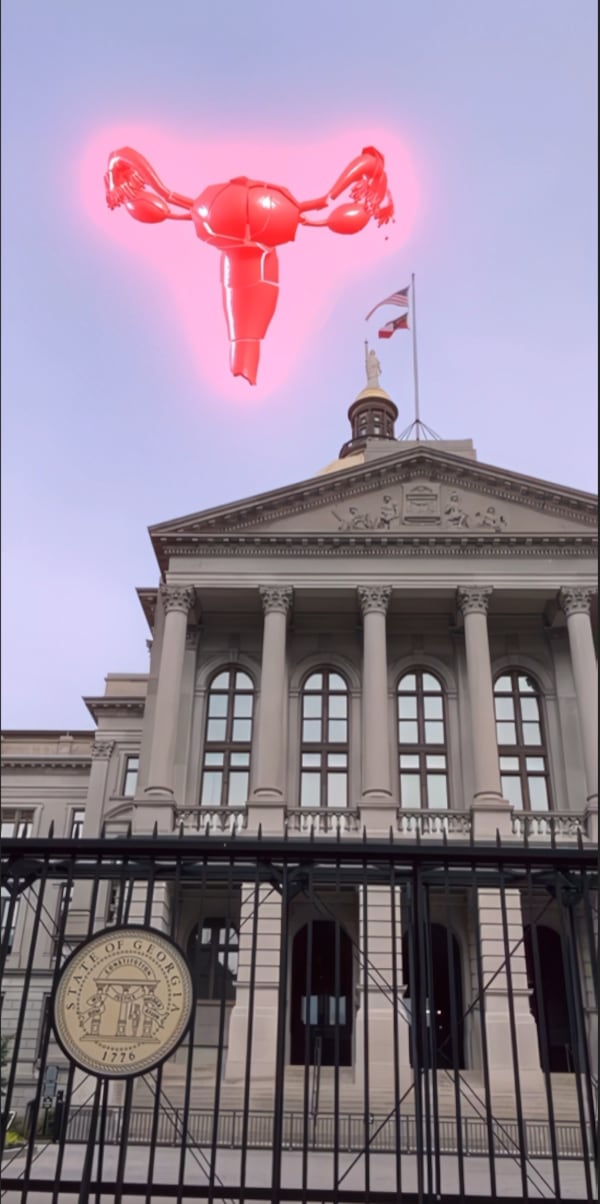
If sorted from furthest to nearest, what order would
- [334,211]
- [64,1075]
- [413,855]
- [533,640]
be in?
1. [533,640]
2. [64,1075]
3. [334,211]
4. [413,855]

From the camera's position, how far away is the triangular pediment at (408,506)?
100ft

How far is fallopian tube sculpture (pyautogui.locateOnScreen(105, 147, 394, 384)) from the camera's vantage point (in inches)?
424

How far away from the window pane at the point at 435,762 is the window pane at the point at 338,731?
262cm

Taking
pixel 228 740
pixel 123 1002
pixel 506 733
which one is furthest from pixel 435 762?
pixel 123 1002

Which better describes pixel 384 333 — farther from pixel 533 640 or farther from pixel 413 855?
pixel 413 855

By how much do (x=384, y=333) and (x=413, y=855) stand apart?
35544mm

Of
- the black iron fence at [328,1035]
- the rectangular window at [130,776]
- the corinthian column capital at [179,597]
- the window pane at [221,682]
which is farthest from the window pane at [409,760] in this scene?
the rectangular window at [130,776]

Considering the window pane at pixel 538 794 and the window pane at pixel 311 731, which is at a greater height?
the window pane at pixel 311 731

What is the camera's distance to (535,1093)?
20.7 meters

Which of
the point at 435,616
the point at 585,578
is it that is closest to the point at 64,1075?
the point at 435,616

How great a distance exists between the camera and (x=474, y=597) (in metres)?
29.4

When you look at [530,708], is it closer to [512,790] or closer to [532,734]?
[532,734]

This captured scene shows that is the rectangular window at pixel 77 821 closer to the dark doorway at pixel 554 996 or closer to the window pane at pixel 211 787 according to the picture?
the window pane at pixel 211 787

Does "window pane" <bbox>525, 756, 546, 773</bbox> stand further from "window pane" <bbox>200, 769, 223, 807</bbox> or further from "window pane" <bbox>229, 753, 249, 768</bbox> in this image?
"window pane" <bbox>200, 769, 223, 807</bbox>
